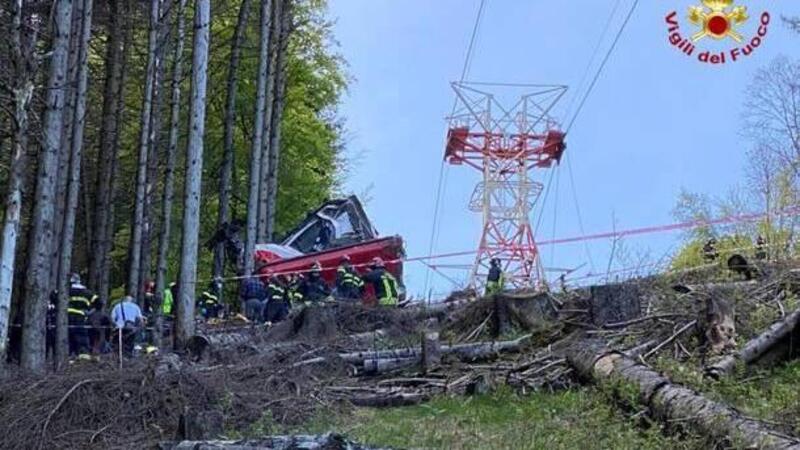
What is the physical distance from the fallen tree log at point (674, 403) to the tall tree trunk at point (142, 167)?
16281mm

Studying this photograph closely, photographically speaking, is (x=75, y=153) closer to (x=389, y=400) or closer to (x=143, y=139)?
(x=143, y=139)

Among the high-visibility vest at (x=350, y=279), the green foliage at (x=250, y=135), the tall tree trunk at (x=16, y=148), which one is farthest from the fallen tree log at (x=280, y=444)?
the green foliage at (x=250, y=135)

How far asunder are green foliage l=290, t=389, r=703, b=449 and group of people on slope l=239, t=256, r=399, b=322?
26.9 feet

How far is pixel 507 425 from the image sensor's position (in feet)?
31.6

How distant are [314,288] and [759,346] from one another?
1256 cm

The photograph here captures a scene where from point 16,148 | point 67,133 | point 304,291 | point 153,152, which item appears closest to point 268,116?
point 153,152

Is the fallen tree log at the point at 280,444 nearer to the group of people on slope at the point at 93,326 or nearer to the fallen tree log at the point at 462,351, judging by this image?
the fallen tree log at the point at 462,351

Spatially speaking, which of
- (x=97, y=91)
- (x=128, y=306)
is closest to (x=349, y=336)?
(x=128, y=306)

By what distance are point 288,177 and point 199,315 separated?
1516 cm

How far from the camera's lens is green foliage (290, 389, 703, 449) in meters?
8.56

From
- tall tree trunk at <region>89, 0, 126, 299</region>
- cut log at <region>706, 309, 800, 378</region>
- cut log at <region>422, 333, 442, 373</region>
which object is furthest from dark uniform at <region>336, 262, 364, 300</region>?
cut log at <region>706, 309, 800, 378</region>

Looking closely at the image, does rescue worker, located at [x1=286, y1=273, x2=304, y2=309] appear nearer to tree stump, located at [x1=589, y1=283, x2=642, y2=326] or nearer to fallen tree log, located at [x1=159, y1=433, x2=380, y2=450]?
tree stump, located at [x1=589, y1=283, x2=642, y2=326]

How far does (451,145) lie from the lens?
1020 inches

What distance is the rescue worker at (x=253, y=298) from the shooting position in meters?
20.9
